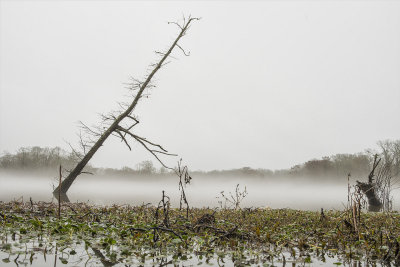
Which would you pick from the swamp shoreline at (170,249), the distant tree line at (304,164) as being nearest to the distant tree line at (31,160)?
the distant tree line at (304,164)

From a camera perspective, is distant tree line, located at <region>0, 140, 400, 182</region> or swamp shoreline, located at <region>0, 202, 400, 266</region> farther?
distant tree line, located at <region>0, 140, 400, 182</region>

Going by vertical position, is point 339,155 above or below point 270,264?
above

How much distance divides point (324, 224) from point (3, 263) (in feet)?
24.0

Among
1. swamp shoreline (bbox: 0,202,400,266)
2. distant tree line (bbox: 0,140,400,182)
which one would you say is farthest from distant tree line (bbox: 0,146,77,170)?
swamp shoreline (bbox: 0,202,400,266)

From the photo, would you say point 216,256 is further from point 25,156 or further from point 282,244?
point 25,156

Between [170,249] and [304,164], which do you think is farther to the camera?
[304,164]

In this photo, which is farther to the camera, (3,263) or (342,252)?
(342,252)

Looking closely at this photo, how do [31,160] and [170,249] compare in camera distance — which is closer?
[170,249]

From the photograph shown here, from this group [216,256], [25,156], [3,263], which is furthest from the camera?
[25,156]

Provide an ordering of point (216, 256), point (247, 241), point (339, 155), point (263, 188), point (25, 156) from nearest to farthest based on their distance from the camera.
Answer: point (216, 256) → point (247, 241) → point (25, 156) → point (339, 155) → point (263, 188)

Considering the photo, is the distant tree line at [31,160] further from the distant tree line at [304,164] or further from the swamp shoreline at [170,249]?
the swamp shoreline at [170,249]

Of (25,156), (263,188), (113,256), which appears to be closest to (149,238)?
(113,256)

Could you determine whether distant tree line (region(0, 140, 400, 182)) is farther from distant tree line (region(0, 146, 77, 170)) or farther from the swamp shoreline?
the swamp shoreline

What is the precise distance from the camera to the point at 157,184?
112m
